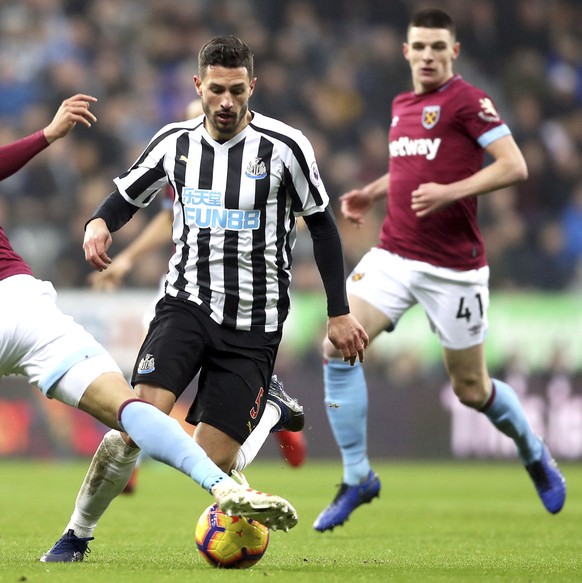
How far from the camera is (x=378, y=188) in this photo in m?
7.21

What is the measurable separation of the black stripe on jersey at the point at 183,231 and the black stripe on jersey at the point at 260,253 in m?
0.28

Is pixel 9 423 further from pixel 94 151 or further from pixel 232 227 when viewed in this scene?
pixel 232 227

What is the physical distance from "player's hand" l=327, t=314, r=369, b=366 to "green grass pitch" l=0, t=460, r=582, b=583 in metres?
0.83

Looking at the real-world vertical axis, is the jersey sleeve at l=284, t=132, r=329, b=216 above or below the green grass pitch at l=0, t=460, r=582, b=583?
above

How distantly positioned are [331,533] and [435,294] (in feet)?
4.56

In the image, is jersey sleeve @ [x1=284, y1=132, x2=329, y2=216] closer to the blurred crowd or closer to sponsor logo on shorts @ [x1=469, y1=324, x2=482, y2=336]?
sponsor logo on shorts @ [x1=469, y1=324, x2=482, y2=336]

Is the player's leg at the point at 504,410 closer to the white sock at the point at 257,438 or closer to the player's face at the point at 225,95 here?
the white sock at the point at 257,438

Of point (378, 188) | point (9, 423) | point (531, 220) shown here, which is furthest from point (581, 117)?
point (378, 188)

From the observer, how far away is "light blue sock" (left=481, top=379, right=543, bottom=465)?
712 centimetres

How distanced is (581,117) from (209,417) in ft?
37.9

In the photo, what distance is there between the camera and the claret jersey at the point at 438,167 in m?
6.86

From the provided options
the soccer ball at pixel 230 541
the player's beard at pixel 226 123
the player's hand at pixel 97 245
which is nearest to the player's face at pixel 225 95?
the player's beard at pixel 226 123

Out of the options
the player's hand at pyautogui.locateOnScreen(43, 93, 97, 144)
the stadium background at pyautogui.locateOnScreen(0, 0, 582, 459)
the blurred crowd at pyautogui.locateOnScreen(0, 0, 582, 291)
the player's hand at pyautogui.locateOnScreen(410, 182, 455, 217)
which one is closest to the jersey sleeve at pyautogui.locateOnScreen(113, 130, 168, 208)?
the player's hand at pyautogui.locateOnScreen(43, 93, 97, 144)

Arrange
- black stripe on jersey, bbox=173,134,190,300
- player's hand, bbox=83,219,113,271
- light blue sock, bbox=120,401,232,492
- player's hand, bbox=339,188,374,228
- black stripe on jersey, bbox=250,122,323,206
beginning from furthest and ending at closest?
1. player's hand, bbox=339,188,374,228
2. black stripe on jersey, bbox=173,134,190,300
3. black stripe on jersey, bbox=250,122,323,206
4. player's hand, bbox=83,219,113,271
5. light blue sock, bbox=120,401,232,492
